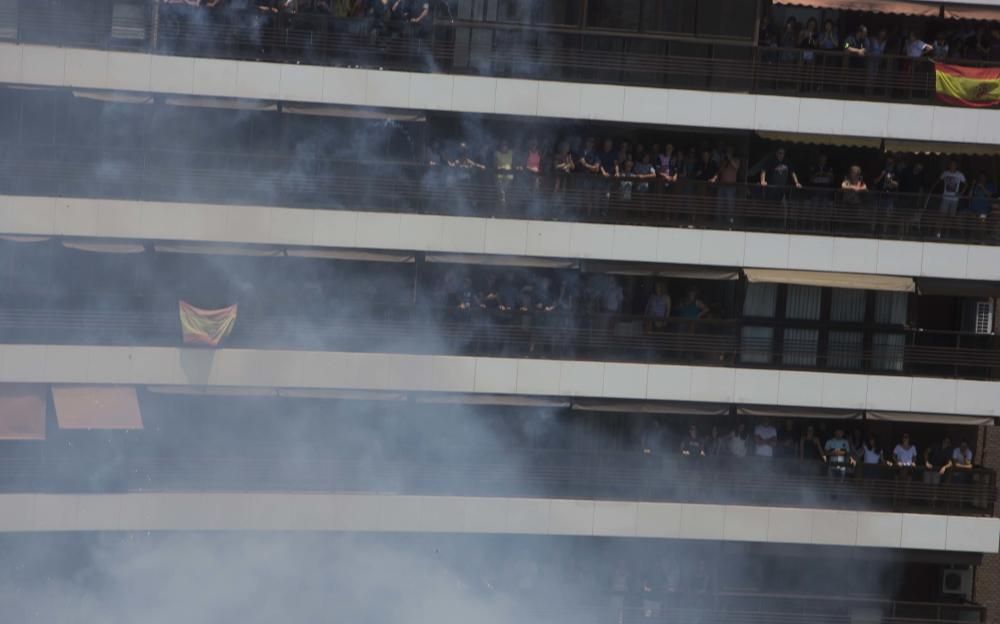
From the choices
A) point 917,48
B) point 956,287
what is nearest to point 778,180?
point 917,48

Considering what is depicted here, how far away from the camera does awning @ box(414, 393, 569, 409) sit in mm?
26406

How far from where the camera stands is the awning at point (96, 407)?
83.1 feet

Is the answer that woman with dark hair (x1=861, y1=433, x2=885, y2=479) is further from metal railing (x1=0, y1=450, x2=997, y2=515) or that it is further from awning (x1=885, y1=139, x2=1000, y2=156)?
awning (x1=885, y1=139, x2=1000, y2=156)

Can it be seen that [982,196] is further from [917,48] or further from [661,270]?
[661,270]

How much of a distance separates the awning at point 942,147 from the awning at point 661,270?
3.59m

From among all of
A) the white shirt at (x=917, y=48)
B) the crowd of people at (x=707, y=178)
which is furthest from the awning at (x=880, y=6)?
the crowd of people at (x=707, y=178)

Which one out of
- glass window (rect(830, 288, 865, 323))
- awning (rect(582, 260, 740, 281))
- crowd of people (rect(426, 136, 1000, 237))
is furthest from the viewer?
glass window (rect(830, 288, 865, 323))

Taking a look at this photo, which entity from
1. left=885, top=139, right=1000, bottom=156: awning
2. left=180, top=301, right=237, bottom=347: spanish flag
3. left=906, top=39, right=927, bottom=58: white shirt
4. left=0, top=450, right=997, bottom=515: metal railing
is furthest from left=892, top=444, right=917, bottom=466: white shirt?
left=180, top=301, right=237, bottom=347: spanish flag

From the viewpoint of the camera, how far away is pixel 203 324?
25.7 meters

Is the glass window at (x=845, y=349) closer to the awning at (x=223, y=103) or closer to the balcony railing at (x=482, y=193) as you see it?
the balcony railing at (x=482, y=193)

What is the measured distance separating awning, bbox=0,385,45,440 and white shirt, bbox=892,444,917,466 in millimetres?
14417

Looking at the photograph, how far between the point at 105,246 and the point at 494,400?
6907 mm

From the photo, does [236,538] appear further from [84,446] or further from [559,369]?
[559,369]

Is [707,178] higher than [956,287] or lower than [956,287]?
higher
